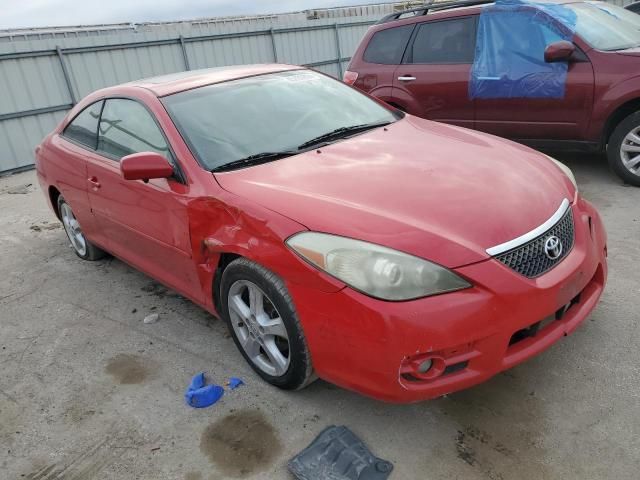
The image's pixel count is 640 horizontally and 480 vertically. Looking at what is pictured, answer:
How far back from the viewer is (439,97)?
5785mm

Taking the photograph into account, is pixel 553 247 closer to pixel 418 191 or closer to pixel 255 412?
pixel 418 191

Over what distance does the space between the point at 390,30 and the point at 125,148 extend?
156 inches

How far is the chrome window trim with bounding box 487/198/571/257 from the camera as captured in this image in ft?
6.96

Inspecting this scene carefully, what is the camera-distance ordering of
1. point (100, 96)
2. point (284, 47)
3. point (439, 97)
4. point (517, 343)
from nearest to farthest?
point (517, 343) < point (100, 96) < point (439, 97) < point (284, 47)

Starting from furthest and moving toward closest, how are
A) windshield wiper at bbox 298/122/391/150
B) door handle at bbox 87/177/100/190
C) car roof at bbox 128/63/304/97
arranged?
door handle at bbox 87/177/100/190 → car roof at bbox 128/63/304/97 → windshield wiper at bbox 298/122/391/150

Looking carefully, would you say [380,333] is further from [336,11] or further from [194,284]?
[336,11]

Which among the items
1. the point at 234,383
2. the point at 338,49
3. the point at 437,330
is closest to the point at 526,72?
the point at 437,330

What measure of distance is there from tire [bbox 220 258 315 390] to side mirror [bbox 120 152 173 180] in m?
0.65

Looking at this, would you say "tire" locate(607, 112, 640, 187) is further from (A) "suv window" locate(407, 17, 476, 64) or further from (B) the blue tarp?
(A) "suv window" locate(407, 17, 476, 64)

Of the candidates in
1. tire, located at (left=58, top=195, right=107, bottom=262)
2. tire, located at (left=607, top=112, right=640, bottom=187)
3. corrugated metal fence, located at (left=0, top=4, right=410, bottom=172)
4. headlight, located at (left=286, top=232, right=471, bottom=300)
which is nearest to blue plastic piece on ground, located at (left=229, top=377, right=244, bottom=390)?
headlight, located at (left=286, top=232, right=471, bottom=300)

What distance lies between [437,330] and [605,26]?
449 cm

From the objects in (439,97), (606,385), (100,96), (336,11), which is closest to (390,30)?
(439,97)

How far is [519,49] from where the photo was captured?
520 cm

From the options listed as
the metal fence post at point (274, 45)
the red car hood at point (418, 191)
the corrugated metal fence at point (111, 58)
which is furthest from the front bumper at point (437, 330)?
the metal fence post at point (274, 45)
